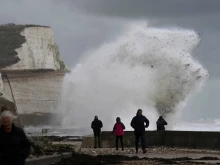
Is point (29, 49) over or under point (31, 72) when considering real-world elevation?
over

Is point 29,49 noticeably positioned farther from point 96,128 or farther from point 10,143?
point 10,143

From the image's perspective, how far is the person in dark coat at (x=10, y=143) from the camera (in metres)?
7.88

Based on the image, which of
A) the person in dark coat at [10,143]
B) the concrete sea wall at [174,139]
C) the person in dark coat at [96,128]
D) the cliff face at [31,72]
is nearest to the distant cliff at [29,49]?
the cliff face at [31,72]

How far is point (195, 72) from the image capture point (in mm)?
60625

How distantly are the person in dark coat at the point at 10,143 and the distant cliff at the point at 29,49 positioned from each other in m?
126

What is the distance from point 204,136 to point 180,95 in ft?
120

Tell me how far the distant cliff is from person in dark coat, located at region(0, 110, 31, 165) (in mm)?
126267

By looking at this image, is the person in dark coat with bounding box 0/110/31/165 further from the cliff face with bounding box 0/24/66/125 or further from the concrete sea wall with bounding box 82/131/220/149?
the cliff face with bounding box 0/24/66/125

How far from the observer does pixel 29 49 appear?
445ft

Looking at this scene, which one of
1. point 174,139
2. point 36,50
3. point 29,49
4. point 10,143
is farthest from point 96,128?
point 36,50

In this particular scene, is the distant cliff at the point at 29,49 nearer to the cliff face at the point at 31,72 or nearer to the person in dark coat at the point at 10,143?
the cliff face at the point at 31,72

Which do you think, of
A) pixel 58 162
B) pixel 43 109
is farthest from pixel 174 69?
pixel 43 109

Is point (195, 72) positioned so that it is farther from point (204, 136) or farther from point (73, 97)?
point (73, 97)

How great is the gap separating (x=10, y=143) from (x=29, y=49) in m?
129
